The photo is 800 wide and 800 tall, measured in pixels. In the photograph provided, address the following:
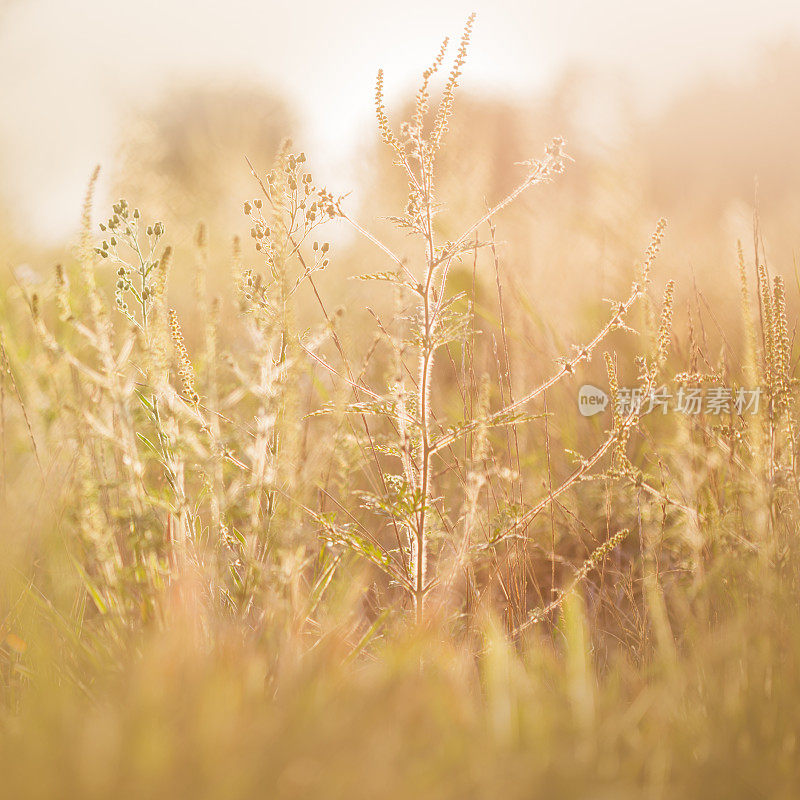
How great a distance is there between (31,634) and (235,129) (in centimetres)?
602

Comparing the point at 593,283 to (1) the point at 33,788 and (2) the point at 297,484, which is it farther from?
(1) the point at 33,788

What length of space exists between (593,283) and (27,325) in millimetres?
2028

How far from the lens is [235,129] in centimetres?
633

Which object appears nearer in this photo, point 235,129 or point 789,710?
point 789,710

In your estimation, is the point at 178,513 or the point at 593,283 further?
the point at 593,283

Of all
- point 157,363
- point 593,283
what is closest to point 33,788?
point 157,363

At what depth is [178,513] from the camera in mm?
974

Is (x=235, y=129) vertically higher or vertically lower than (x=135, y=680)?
higher

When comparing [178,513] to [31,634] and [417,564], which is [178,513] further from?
[417,564]

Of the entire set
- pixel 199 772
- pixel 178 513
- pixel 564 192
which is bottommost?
pixel 199 772

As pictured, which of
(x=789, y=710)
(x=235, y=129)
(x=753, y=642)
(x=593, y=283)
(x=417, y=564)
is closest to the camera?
(x=789, y=710)

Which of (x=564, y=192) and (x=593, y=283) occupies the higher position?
(x=564, y=192)

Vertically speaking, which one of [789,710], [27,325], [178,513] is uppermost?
[27,325]

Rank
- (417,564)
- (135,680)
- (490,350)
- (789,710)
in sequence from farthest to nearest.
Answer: (490,350) < (417,564) < (789,710) < (135,680)
